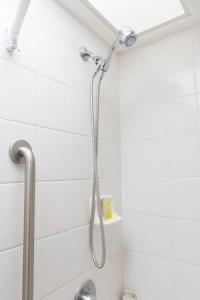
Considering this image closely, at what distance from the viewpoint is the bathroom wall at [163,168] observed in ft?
3.23

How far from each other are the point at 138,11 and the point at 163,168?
27.4 inches

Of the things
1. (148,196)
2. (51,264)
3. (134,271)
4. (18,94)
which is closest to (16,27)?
(18,94)

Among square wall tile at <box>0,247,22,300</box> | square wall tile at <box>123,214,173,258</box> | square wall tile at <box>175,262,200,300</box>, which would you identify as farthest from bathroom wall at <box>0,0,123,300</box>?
square wall tile at <box>175,262,200,300</box>

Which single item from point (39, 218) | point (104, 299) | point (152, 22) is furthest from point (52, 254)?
point (152, 22)

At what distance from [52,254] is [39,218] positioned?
14 centimetres

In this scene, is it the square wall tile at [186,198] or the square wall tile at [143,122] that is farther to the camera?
the square wall tile at [143,122]

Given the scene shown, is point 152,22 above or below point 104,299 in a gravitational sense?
above

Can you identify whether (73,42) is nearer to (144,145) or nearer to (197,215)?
(144,145)

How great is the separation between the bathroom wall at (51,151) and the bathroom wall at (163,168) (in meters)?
0.15

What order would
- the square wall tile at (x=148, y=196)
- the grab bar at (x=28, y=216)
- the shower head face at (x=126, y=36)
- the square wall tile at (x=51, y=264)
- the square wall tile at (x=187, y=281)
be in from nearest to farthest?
the grab bar at (x=28, y=216)
the square wall tile at (x=51, y=264)
the shower head face at (x=126, y=36)
the square wall tile at (x=187, y=281)
the square wall tile at (x=148, y=196)

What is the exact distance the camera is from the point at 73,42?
953mm

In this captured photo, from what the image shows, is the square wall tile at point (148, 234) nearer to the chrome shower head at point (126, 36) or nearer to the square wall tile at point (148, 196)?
the square wall tile at point (148, 196)

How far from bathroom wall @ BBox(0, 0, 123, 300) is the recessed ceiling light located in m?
0.13

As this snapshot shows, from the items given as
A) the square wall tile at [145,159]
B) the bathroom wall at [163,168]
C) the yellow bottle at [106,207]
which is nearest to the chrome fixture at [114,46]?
the bathroom wall at [163,168]
